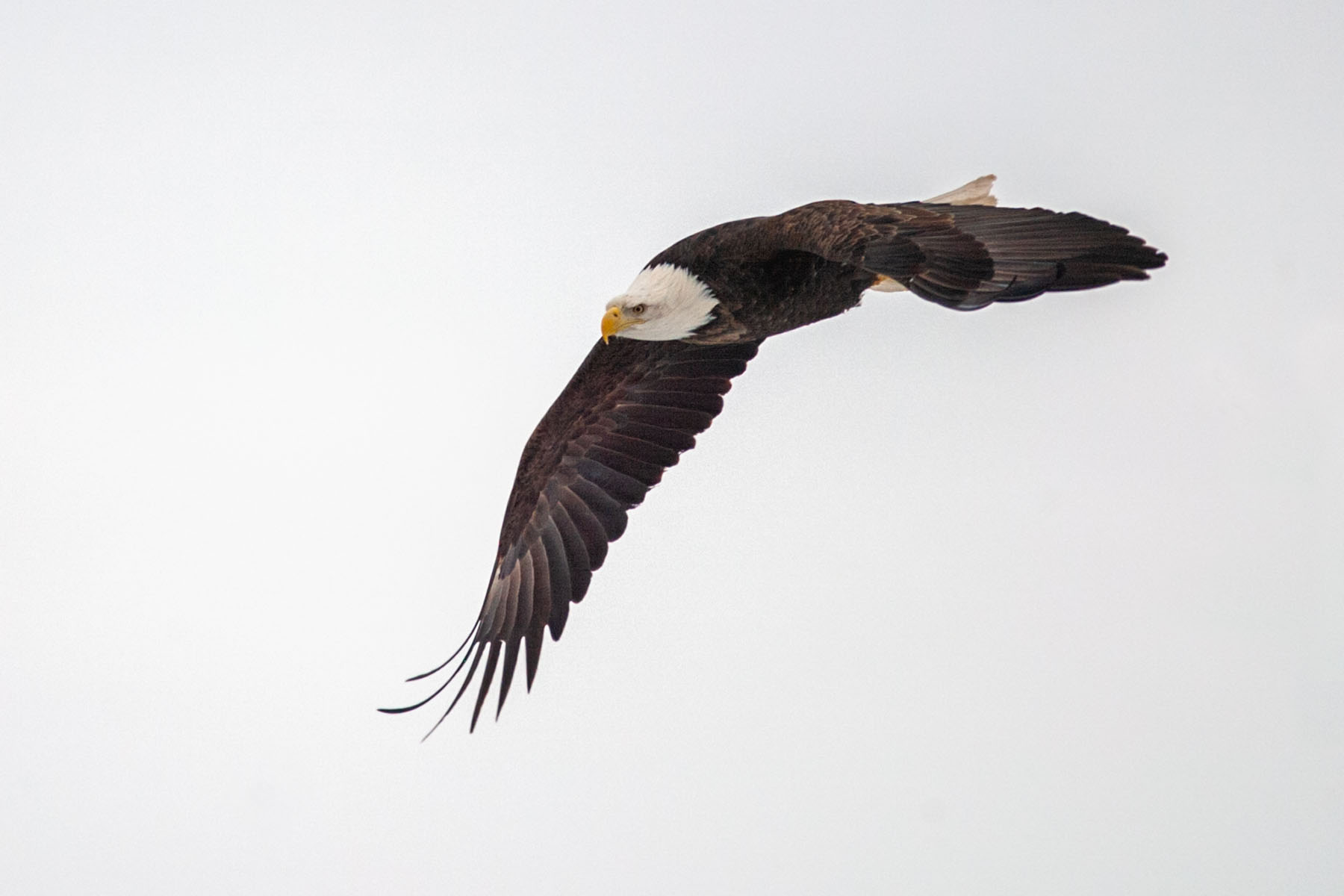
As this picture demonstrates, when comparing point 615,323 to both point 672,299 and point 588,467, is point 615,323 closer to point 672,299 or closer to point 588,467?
point 672,299

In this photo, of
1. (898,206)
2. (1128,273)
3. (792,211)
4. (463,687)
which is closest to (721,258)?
(792,211)

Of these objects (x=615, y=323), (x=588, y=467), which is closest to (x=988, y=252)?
(x=615, y=323)

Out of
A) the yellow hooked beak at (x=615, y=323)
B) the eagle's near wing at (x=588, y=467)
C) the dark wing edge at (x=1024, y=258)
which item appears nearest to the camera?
the dark wing edge at (x=1024, y=258)

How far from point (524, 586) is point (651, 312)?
5.35 ft

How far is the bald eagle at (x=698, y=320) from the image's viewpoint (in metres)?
5.47

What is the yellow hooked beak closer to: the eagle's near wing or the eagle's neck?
the eagle's neck

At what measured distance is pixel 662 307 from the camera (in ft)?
21.8

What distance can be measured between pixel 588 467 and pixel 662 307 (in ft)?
4.48

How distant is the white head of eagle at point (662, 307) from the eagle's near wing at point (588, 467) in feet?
2.13

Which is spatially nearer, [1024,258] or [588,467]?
[1024,258]

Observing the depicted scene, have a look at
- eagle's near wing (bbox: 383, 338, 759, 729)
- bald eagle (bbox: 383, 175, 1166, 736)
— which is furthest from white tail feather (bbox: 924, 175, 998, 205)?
eagle's near wing (bbox: 383, 338, 759, 729)

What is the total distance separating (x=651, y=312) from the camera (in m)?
6.68

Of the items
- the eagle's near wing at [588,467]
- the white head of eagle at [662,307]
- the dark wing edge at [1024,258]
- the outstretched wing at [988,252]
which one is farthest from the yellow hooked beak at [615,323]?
the dark wing edge at [1024,258]

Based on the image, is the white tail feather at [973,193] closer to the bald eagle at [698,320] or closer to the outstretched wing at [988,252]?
the bald eagle at [698,320]
